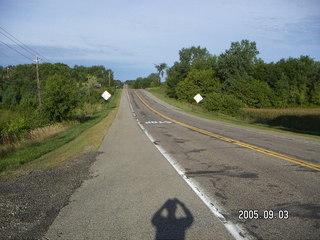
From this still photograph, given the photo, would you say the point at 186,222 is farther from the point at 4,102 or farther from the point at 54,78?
the point at 4,102

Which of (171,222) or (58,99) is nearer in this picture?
(171,222)

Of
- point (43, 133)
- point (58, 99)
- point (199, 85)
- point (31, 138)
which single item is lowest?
point (31, 138)

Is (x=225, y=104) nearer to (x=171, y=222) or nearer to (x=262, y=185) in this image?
(x=262, y=185)

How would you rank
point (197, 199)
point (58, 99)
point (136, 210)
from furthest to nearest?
point (58, 99), point (197, 199), point (136, 210)

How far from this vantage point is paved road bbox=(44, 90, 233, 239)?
13.6ft

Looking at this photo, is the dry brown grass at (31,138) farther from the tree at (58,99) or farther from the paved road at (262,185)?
the paved road at (262,185)

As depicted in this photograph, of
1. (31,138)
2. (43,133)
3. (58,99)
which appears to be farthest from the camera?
(58,99)

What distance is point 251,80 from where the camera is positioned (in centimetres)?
7181

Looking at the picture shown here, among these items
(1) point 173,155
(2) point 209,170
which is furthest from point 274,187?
(1) point 173,155

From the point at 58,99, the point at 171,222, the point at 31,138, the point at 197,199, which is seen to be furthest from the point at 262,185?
the point at 58,99

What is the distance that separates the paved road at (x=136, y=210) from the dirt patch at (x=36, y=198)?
8.9 inches

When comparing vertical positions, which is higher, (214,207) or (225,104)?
(225,104)

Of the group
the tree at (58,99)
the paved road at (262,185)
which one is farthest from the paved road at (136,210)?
the tree at (58,99)

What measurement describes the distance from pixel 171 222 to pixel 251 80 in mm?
72129
